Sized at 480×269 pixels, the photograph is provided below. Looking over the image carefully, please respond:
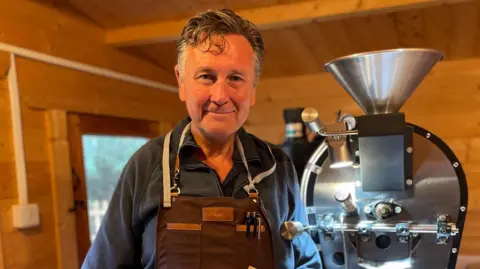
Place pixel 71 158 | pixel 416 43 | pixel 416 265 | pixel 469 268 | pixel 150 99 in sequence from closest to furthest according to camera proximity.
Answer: pixel 416 265 → pixel 469 268 → pixel 71 158 → pixel 416 43 → pixel 150 99

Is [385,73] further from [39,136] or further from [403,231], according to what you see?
[39,136]

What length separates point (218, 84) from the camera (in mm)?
1036

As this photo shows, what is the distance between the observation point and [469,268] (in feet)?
4.62

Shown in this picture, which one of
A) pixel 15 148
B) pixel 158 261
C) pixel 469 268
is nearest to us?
pixel 158 261

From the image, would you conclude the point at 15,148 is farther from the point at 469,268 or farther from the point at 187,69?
the point at 469,268

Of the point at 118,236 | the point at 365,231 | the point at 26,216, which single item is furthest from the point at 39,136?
the point at 365,231

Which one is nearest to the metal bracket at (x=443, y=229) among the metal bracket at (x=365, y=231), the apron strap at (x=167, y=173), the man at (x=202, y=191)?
the metal bracket at (x=365, y=231)

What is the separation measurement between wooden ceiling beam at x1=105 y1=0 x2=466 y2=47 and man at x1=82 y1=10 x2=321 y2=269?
27.9 inches

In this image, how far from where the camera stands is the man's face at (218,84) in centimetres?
103

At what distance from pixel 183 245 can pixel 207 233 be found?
6cm

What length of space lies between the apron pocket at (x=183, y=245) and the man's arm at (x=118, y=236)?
9 centimetres

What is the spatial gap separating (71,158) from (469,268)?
4.64 ft

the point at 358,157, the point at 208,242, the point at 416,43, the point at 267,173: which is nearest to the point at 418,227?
the point at 358,157

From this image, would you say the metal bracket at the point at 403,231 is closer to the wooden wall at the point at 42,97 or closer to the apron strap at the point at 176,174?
the apron strap at the point at 176,174
